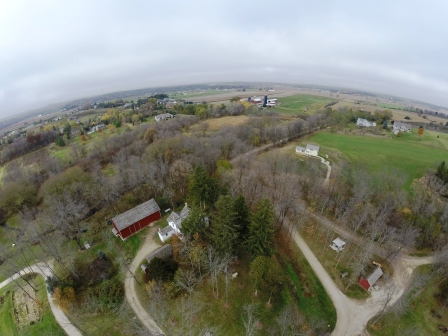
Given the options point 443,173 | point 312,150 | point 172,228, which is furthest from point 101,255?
point 443,173

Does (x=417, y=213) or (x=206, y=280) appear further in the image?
(x=417, y=213)

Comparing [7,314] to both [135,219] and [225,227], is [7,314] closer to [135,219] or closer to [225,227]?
[135,219]

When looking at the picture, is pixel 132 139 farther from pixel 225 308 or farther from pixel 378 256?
pixel 378 256

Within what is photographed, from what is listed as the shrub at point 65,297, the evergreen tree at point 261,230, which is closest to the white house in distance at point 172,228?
the evergreen tree at point 261,230

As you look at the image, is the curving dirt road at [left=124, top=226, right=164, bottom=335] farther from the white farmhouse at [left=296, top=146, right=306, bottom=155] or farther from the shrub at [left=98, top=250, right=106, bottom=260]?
the white farmhouse at [left=296, top=146, right=306, bottom=155]

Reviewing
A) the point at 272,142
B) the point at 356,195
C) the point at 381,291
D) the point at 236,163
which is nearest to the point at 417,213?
the point at 356,195

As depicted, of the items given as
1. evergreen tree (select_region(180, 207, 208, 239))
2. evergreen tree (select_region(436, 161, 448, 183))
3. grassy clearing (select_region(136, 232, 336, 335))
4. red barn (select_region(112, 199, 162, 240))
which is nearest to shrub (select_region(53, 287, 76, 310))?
grassy clearing (select_region(136, 232, 336, 335))
